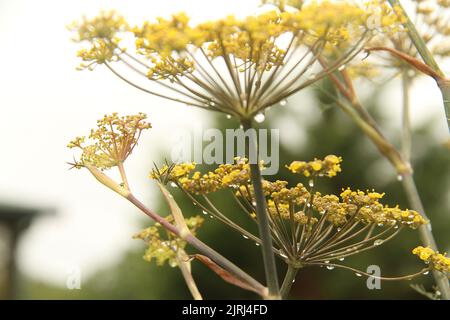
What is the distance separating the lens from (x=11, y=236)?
8.34 meters

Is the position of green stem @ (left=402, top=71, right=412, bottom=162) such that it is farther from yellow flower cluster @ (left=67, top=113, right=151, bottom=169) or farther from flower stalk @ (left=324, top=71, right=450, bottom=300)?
yellow flower cluster @ (left=67, top=113, right=151, bottom=169)

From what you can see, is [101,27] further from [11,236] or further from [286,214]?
[11,236]

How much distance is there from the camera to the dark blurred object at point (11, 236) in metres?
7.92

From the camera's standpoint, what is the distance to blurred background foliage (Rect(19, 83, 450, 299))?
1080 centimetres

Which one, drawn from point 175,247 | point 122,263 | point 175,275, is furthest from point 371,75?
point 122,263

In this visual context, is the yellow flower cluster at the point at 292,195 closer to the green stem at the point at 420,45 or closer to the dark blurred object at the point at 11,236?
the green stem at the point at 420,45

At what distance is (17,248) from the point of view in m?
8.77

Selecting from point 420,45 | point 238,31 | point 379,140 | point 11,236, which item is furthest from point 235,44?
point 11,236

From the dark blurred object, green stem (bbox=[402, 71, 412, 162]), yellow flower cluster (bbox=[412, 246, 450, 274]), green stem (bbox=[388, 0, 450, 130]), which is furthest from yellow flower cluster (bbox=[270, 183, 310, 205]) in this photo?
the dark blurred object

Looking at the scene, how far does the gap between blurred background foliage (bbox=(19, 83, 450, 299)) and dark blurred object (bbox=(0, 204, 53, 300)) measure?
1.95m

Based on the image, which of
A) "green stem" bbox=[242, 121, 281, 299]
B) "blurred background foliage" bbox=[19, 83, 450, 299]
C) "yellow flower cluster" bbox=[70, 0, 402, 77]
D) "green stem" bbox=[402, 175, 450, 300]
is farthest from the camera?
"blurred background foliage" bbox=[19, 83, 450, 299]

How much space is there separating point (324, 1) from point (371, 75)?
1770 mm

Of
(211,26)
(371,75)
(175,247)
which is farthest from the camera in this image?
(371,75)
